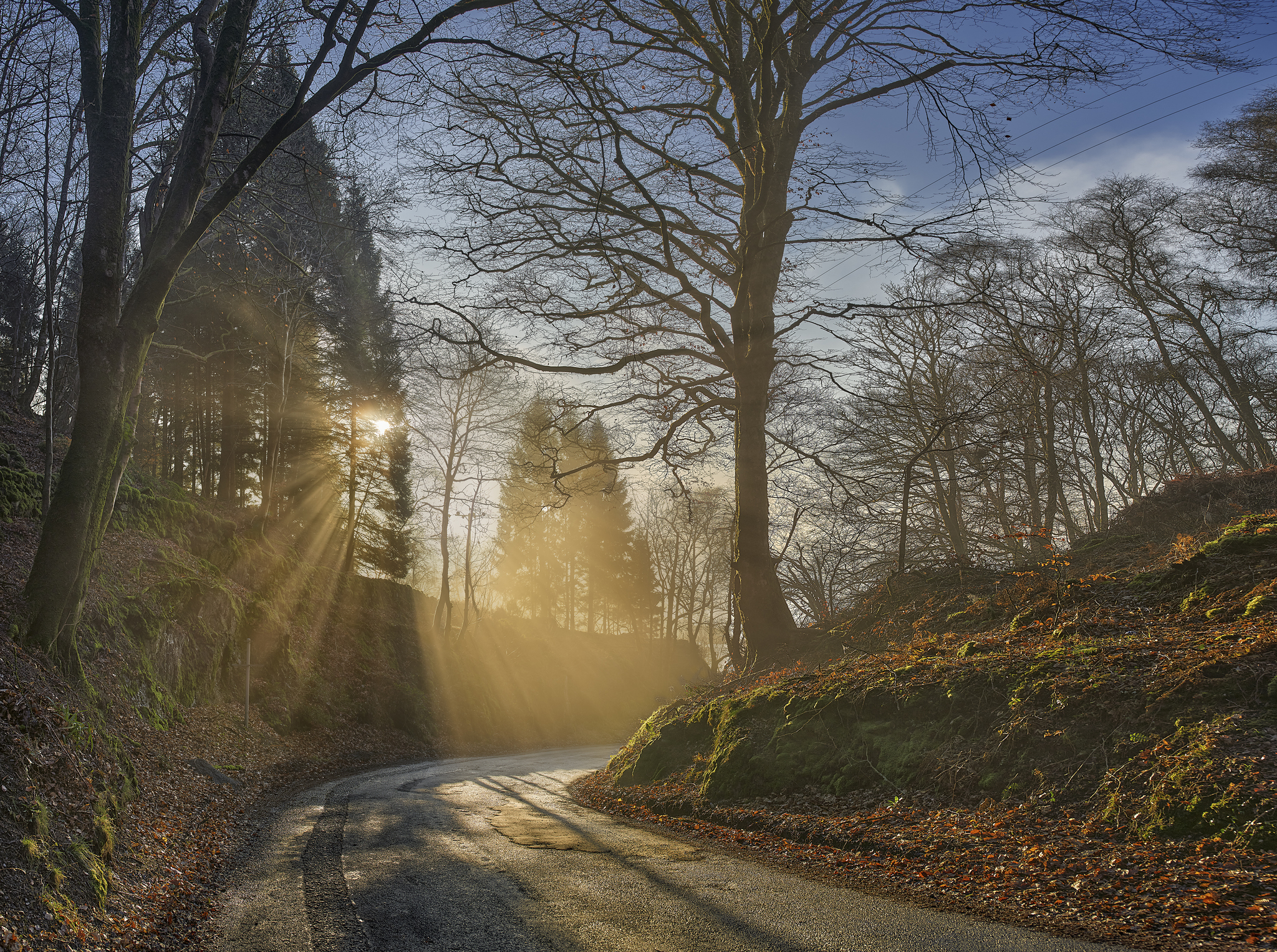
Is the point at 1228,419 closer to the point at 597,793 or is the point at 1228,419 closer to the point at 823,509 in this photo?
the point at 823,509

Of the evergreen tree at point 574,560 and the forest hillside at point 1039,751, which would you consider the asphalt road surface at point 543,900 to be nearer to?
the forest hillside at point 1039,751

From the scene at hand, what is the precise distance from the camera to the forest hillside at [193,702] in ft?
16.2

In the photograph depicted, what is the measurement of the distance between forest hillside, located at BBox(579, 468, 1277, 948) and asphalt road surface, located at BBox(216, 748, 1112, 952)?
60 cm

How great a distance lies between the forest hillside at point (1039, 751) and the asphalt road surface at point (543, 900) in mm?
601

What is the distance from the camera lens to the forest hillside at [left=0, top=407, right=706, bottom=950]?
16.2ft

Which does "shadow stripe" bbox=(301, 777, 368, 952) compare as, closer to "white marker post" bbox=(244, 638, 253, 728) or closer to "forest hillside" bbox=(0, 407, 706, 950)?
"forest hillside" bbox=(0, 407, 706, 950)

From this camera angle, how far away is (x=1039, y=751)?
20.0 feet

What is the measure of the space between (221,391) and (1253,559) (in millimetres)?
27287

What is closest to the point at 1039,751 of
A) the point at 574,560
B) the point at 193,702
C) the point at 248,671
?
the point at 193,702

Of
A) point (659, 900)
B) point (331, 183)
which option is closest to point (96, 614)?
point (331, 183)

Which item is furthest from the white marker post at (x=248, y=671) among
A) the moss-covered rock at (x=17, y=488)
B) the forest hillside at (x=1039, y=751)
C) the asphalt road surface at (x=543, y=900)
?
the forest hillside at (x=1039, y=751)

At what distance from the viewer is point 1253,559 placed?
7.71m

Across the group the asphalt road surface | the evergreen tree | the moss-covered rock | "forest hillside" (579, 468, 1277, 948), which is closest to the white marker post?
the moss-covered rock

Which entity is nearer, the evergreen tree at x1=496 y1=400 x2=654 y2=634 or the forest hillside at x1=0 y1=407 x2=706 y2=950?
the forest hillside at x1=0 y1=407 x2=706 y2=950
